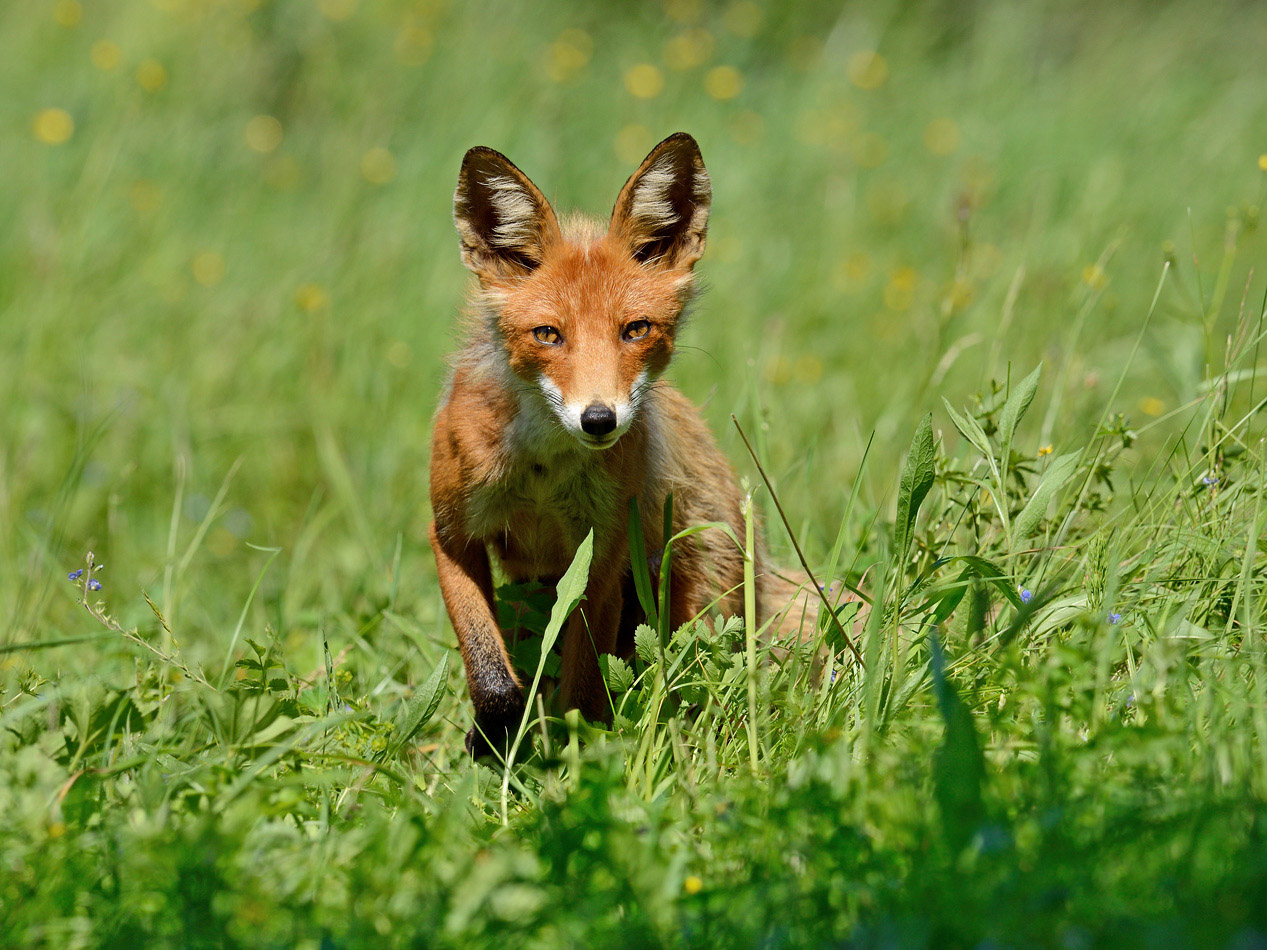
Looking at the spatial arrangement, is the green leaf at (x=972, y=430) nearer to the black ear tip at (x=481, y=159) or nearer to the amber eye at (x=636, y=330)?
the amber eye at (x=636, y=330)

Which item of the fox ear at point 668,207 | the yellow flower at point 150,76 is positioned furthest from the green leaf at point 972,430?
the yellow flower at point 150,76

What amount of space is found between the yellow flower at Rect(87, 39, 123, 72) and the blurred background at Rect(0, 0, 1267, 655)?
11 centimetres

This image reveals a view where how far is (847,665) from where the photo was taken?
3.23 m

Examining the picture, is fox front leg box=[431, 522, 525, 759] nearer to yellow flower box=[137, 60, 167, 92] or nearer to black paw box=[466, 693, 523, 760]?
black paw box=[466, 693, 523, 760]

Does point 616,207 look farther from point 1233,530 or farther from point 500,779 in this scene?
point 1233,530

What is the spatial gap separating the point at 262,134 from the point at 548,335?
6.54 m

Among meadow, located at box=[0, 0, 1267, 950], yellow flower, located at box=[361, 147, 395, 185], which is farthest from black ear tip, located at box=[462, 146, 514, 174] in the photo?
yellow flower, located at box=[361, 147, 395, 185]

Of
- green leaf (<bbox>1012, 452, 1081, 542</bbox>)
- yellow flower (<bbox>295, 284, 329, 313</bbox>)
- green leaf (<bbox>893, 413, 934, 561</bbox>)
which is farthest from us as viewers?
yellow flower (<bbox>295, 284, 329, 313</bbox>)

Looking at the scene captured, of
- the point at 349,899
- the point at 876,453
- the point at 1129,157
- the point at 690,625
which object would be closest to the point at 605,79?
the point at 1129,157

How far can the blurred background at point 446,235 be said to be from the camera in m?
5.69

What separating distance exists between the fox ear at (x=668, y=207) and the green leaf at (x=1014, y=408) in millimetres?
1222

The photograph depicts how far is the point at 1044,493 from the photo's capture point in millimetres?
3225

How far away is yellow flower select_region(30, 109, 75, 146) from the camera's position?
7.69 meters

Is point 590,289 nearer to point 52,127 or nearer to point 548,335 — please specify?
point 548,335
